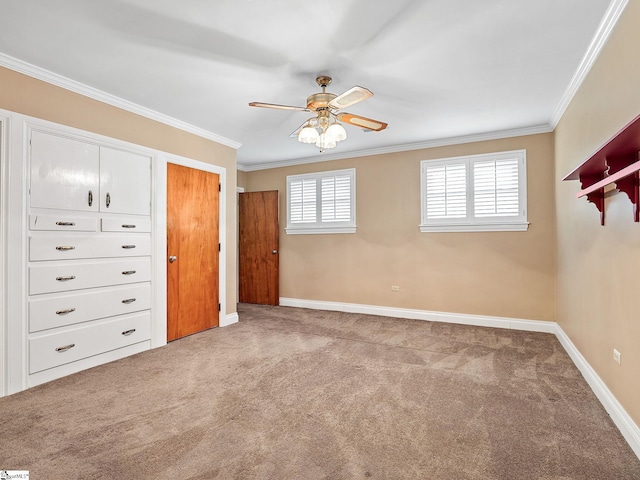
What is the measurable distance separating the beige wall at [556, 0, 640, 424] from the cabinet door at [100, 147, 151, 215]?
13.5ft

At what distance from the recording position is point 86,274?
10.7 ft

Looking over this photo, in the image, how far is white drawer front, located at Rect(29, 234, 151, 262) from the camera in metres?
2.92

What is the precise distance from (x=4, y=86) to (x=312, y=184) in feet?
13.4

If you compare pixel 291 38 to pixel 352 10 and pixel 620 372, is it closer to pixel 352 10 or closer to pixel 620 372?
pixel 352 10

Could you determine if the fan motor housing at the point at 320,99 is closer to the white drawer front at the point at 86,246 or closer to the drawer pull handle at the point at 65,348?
the white drawer front at the point at 86,246

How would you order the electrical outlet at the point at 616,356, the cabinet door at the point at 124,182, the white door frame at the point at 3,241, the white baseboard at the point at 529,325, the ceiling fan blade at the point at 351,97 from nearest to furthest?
the white baseboard at the point at 529,325 → the electrical outlet at the point at 616,356 → the ceiling fan blade at the point at 351,97 → the white door frame at the point at 3,241 → the cabinet door at the point at 124,182

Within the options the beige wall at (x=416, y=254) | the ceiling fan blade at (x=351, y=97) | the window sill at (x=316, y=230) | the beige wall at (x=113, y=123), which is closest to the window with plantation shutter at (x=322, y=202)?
the window sill at (x=316, y=230)

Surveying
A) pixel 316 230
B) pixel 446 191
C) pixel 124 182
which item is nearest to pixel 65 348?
pixel 124 182

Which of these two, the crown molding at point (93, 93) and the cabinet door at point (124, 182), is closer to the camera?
the crown molding at point (93, 93)

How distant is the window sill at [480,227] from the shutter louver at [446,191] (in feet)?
0.47

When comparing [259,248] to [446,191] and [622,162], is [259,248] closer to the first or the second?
[446,191]

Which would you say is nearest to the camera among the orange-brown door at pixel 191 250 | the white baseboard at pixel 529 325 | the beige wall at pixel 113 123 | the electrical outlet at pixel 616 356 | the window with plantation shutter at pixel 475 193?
the white baseboard at pixel 529 325

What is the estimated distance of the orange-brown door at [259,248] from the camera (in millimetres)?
6316

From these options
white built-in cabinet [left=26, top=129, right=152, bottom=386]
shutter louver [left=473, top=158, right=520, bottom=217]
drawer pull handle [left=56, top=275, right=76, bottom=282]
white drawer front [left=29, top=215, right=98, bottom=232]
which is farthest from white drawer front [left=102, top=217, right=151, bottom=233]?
shutter louver [left=473, top=158, right=520, bottom=217]
